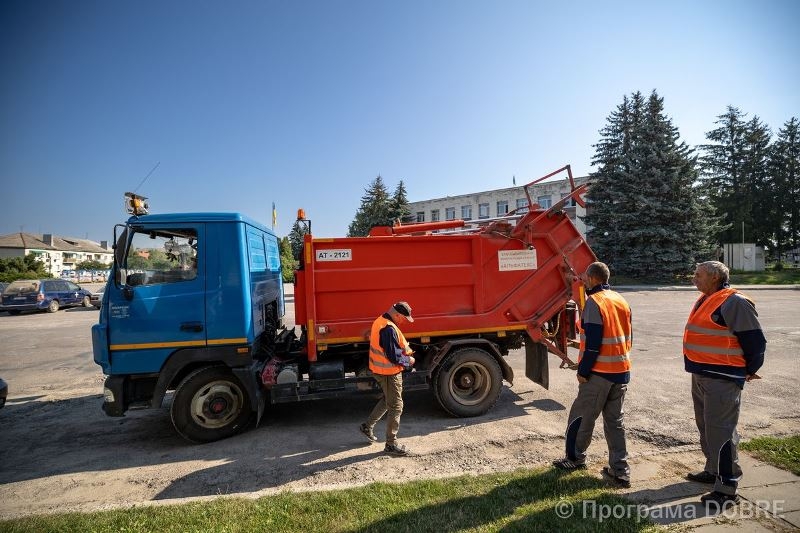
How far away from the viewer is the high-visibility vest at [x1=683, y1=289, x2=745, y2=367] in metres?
3.34

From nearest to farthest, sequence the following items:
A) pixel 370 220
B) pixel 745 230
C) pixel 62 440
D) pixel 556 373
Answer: pixel 62 440 < pixel 556 373 < pixel 370 220 < pixel 745 230

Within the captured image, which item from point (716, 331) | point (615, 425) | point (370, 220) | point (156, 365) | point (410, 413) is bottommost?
point (410, 413)

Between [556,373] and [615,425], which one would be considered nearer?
[615,425]

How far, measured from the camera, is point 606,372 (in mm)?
3629

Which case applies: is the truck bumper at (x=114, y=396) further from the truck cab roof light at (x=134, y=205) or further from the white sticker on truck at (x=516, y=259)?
the white sticker on truck at (x=516, y=259)

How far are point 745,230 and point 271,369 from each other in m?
49.2

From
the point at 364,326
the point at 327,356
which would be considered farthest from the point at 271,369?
the point at 364,326

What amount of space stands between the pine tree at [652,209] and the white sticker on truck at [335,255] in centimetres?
2643

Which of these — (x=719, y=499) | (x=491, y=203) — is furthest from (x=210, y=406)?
(x=491, y=203)

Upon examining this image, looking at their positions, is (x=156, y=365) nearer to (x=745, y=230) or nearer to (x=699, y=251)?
(x=699, y=251)

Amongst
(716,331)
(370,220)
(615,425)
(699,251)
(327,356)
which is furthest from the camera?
(370,220)

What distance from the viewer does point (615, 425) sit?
144 inches

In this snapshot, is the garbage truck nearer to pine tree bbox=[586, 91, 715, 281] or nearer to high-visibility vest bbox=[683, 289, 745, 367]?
high-visibility vest bbox=[683, 289, 745, 367]

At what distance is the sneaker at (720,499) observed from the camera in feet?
10.6
